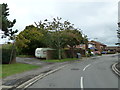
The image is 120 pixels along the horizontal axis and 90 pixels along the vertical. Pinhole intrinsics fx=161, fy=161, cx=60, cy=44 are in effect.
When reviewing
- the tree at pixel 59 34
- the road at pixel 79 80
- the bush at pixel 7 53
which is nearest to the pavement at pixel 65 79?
the road at pixel 79 80

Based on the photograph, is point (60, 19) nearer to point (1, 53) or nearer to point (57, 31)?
point (57, 31)

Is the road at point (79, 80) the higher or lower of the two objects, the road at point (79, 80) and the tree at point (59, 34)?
the lower

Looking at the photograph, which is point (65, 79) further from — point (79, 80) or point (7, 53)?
point (7, 53)

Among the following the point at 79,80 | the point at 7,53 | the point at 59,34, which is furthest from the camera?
the point at 59,34

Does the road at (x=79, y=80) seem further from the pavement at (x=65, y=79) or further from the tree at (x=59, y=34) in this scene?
the tree at (x=59, y=34)

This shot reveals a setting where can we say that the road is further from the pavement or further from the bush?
the bush

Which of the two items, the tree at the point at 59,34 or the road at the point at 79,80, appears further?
the tree at the point at 59,34

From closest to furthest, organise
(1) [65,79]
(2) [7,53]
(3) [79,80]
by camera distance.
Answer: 1. (3) [79,80]
2. (1) [65,79]
3. (2) [7,53]

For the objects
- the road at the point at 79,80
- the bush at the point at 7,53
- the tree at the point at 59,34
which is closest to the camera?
the road at the point at 79,80

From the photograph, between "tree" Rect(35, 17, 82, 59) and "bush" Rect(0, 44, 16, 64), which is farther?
"tree" Rect(35, 17, 82, 59)

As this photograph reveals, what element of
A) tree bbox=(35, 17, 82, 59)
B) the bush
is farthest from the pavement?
tree bbox=(35, 17, 82, 59)

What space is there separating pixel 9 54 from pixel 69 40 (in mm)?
16033

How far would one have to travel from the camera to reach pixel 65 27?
34.7m

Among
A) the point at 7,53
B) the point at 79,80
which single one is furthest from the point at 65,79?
the point at 7,53
